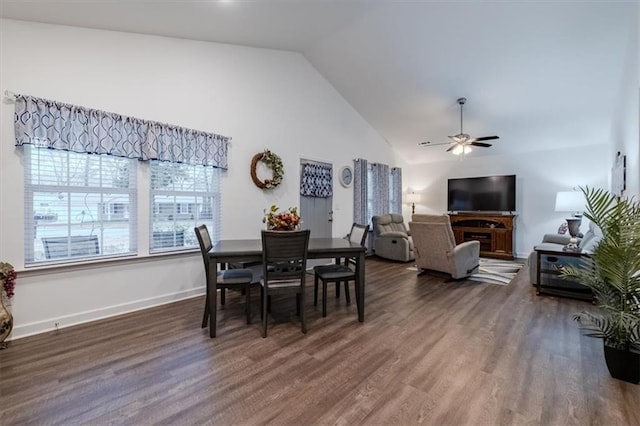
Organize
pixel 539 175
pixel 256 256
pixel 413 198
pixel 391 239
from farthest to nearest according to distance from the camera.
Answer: pixel 413 198
pixel 539 175
pixel 391 239
pixel 256 256

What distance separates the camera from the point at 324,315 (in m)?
3.06

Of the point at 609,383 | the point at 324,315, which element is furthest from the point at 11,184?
the point at 609,383

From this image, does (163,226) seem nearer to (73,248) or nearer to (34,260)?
(73,248)

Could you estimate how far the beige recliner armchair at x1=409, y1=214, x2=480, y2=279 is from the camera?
4348 millimetres

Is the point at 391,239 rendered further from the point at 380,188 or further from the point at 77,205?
the point at 77,205

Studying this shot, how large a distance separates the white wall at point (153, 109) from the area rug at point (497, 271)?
11.1 feet

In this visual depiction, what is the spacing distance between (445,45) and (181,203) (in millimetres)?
4227

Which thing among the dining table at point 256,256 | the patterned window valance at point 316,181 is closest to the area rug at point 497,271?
the dining table at point 256,256

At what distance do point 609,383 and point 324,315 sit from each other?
220 cm

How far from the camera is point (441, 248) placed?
4.45 m

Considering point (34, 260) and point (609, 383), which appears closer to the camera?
point (609, 383)

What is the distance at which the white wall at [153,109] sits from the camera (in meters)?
2.58

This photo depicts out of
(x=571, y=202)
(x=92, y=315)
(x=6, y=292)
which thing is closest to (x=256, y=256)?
(x=92, y=315)

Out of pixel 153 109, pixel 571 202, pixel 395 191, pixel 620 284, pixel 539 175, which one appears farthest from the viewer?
pixel 395 191
